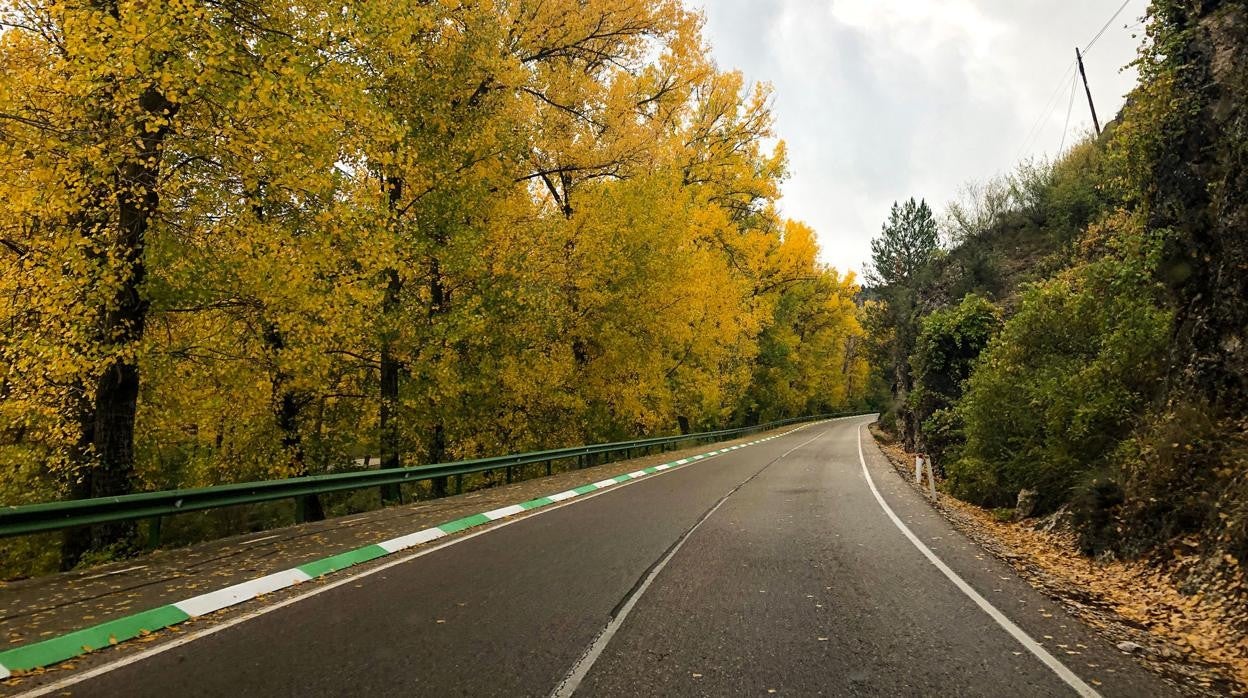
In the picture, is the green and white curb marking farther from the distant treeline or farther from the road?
the distant treeline

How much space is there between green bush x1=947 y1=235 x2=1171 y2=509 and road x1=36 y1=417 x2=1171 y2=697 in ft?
11.3

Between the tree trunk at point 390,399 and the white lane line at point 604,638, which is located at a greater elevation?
the tree trunk at point 390,399

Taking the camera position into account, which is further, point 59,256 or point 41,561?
point 41,561

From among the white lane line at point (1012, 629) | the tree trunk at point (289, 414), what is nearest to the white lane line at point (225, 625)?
the tree trunk at point (289, 414)

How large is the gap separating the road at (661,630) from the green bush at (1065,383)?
344 cm

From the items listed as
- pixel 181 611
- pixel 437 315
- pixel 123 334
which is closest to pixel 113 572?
pixel 181 611

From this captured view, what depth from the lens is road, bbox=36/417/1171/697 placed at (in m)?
3.83

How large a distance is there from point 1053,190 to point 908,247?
24.8 m

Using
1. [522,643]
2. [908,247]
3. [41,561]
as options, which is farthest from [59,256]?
[908,247]

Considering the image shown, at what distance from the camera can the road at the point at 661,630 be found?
383 cm

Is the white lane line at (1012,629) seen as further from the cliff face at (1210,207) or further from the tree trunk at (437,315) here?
the tree trunk at (437,315)

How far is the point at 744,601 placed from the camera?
5.57m

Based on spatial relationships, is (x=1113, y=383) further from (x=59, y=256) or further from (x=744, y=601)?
(x=59, y=256)

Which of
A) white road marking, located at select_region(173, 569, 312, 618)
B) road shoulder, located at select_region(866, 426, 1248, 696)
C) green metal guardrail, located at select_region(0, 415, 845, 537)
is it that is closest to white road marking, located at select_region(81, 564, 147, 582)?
green metal guardrail, located at select_region(0, 415, 845, 537)
